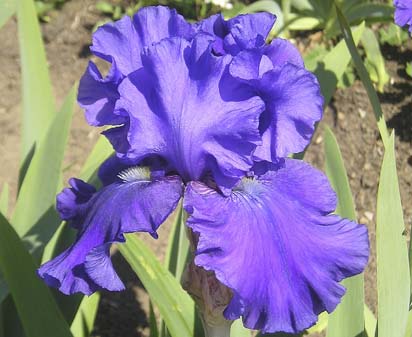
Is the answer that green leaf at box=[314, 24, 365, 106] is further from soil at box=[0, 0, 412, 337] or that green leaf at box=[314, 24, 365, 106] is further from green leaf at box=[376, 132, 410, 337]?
soil at box=[0, 0, 412, 337]

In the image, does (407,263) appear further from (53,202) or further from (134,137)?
(53,202)

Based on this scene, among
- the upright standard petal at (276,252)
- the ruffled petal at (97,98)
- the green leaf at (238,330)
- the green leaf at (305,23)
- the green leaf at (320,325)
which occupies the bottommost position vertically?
the green leaf at (320,325)

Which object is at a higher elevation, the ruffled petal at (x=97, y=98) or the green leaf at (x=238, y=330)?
the ruffled petal at (x=97, y=98)

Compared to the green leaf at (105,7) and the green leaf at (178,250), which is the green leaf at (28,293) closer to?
the green leaf at (178,250)

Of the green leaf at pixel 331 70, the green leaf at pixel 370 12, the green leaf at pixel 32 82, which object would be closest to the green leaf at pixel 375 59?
the green leaf at pixel 370 12

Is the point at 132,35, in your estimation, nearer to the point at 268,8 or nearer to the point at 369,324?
the point at 369,324

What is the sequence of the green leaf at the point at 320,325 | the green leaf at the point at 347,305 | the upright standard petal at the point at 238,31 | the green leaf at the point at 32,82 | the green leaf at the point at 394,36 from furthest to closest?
the green leaf at the point at 394,36 < the green leaf at the point at 320,325 < the green leaf at the point at 32,82 < the green leaf at the point at 347,305 < the upright standard petal at the point at 238,31
